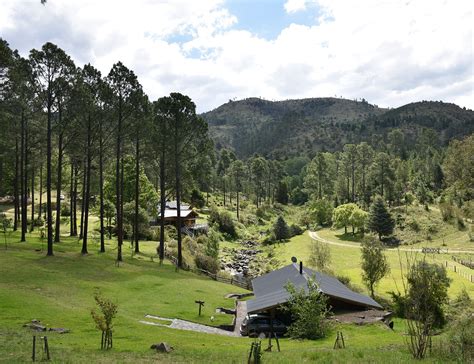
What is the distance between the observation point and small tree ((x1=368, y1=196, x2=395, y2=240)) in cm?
7669

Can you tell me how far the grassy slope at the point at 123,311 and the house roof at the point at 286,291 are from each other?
2872 mm

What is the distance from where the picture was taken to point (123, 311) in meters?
26.3

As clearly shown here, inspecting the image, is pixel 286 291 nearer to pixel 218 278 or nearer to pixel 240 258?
pixel 218 278

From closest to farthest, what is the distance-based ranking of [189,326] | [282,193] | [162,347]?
[162,347], [189,326], [282,193]

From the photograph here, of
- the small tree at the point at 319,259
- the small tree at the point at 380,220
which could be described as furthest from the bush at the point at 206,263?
the small tree at the point at 380,220

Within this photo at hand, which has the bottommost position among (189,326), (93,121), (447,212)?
(189,326)

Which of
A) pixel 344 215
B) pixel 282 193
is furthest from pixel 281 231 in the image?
pixel 282 193

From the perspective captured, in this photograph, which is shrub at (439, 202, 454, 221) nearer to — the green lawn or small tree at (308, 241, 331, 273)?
the green lawn

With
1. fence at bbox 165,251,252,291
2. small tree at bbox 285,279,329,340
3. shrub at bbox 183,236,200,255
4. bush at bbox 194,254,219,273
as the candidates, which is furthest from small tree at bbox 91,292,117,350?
shrub at bbox 183,236,200,255

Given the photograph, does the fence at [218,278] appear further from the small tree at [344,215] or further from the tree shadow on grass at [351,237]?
the small tree at [344,215]

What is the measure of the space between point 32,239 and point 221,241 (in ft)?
131

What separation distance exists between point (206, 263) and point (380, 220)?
40890 mm

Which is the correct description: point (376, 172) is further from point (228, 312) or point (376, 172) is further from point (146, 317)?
point (146, 317)

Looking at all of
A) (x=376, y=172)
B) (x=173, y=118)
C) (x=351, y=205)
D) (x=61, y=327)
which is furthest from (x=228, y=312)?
(x=376, y=172)
